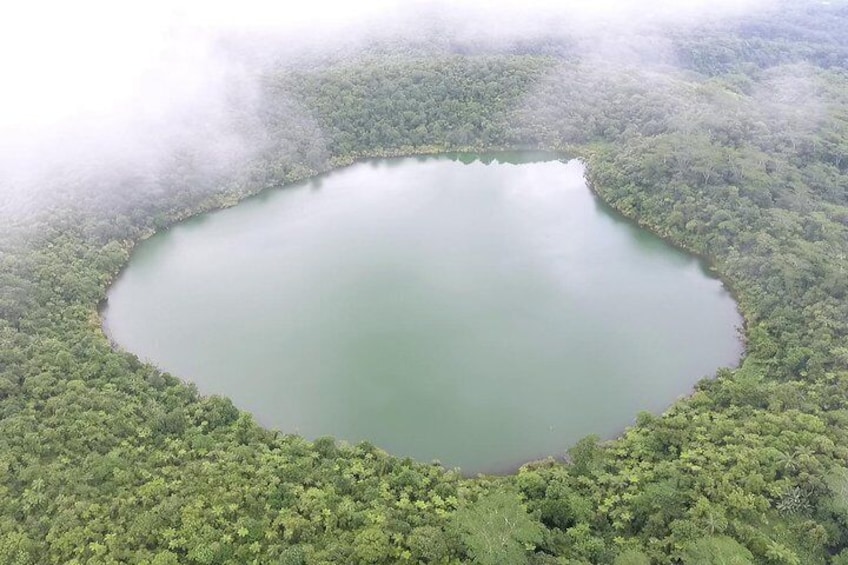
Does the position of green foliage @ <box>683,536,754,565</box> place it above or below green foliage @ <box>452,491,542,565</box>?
above

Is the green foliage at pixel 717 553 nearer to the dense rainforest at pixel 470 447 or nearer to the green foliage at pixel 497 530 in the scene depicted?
the dense rainforest at pixel 470 447

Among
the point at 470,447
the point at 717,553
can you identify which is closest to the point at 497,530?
the point at 470,447

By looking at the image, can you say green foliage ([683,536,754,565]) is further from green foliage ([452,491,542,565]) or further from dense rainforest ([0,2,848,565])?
green foliage ([452,491,542,565])

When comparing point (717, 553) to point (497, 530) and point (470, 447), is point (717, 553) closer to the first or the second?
point (497, 530)

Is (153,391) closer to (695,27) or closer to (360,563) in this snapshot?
(360,563)

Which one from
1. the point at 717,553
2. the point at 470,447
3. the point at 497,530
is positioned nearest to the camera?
the point at 717,553

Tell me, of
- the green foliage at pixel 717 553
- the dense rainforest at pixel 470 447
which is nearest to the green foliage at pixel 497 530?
the dense rainforest at pixel 470 447

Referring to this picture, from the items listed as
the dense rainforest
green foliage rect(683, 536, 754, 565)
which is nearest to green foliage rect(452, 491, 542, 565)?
the dense rainforest

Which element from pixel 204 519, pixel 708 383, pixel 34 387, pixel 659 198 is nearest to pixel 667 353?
pixel 708 383
